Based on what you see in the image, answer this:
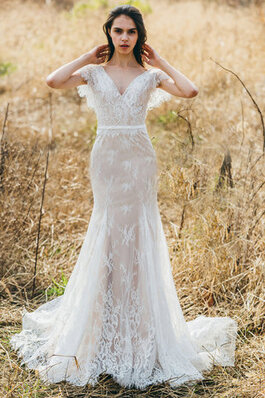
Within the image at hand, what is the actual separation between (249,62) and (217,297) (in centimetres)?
471

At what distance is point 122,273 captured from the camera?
9.66ft

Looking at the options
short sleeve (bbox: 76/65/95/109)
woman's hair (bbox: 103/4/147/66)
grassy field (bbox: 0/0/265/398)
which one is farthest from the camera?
grassy field (bbox: 0/0/265/398)

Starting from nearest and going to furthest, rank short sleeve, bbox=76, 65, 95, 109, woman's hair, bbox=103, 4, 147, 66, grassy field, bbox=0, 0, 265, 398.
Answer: woman's hair, bbox=103, 4, 147, 66 < short sleeve, bbox=76, 65, 95, 109 < grassy field, bbox=0, 0, 265, 398

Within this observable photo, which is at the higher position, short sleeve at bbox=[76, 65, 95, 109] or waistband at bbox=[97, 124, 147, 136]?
short sleeve at bbox=[76, 65, 95, 109]

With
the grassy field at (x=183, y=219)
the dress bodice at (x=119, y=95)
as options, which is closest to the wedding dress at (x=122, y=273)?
the dress bodice at (x=119, y=95)

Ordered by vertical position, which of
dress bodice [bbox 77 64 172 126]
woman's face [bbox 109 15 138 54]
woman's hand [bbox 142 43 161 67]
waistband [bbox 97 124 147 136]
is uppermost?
woman's face [bbox 109 15 138 54]

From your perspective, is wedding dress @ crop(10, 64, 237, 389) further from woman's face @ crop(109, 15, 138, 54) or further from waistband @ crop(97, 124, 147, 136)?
woman's face @ crop(109, 15, 138, 54)

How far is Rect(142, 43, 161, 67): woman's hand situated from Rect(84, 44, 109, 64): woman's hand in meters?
0.23

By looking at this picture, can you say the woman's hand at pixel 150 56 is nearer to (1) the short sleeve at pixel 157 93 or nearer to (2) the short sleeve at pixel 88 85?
(1) the short sleeve at pixel 157 93

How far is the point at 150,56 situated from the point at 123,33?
27 centimetres

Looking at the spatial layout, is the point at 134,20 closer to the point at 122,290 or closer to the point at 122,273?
the point at 122,273

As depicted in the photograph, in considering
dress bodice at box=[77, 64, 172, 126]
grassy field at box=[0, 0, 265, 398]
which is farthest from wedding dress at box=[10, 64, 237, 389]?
grassy field at box=[0, 0, 265, 398]

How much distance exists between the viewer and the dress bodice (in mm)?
2816

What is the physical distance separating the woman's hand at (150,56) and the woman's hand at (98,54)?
0.74 feet
